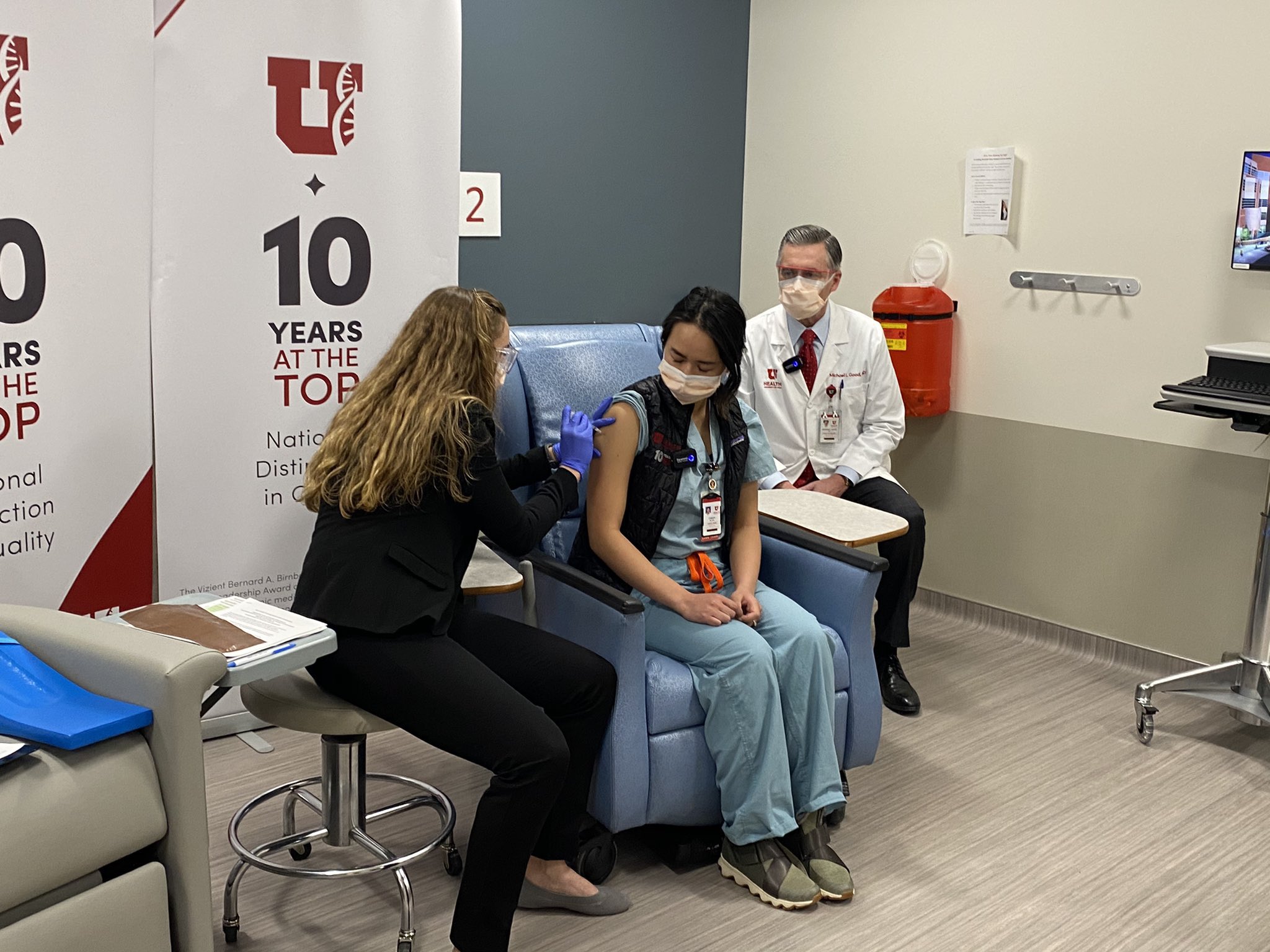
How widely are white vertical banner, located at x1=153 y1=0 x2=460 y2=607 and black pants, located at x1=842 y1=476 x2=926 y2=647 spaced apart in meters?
1.43

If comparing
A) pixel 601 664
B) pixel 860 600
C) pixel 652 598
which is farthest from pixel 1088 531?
pixel 601 664

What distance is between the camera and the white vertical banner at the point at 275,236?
2.69 m

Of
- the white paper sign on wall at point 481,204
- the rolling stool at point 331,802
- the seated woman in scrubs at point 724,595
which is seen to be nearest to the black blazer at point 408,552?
the rolling stool at point 331,802

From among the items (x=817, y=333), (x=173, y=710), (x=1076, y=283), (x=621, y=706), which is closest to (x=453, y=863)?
(x=621, y=706)

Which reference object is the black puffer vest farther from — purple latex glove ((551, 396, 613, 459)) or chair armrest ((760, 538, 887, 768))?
chair armrest ((760, 538, 887, 768))

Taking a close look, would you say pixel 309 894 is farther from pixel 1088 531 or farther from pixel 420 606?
pixel 1088 531

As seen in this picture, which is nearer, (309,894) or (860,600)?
(309,894)

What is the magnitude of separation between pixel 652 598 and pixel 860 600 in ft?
1.48

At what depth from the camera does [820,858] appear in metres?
2.40

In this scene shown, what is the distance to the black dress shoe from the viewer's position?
3.26m

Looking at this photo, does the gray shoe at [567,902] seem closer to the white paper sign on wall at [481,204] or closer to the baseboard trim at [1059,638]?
the baseboard trim at [1059,638]

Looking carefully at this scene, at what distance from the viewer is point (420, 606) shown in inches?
81.4

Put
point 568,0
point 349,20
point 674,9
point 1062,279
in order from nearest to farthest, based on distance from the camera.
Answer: point 349,20
point 1062,279
point 568,0
point 674,9

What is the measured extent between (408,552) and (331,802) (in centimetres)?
55
